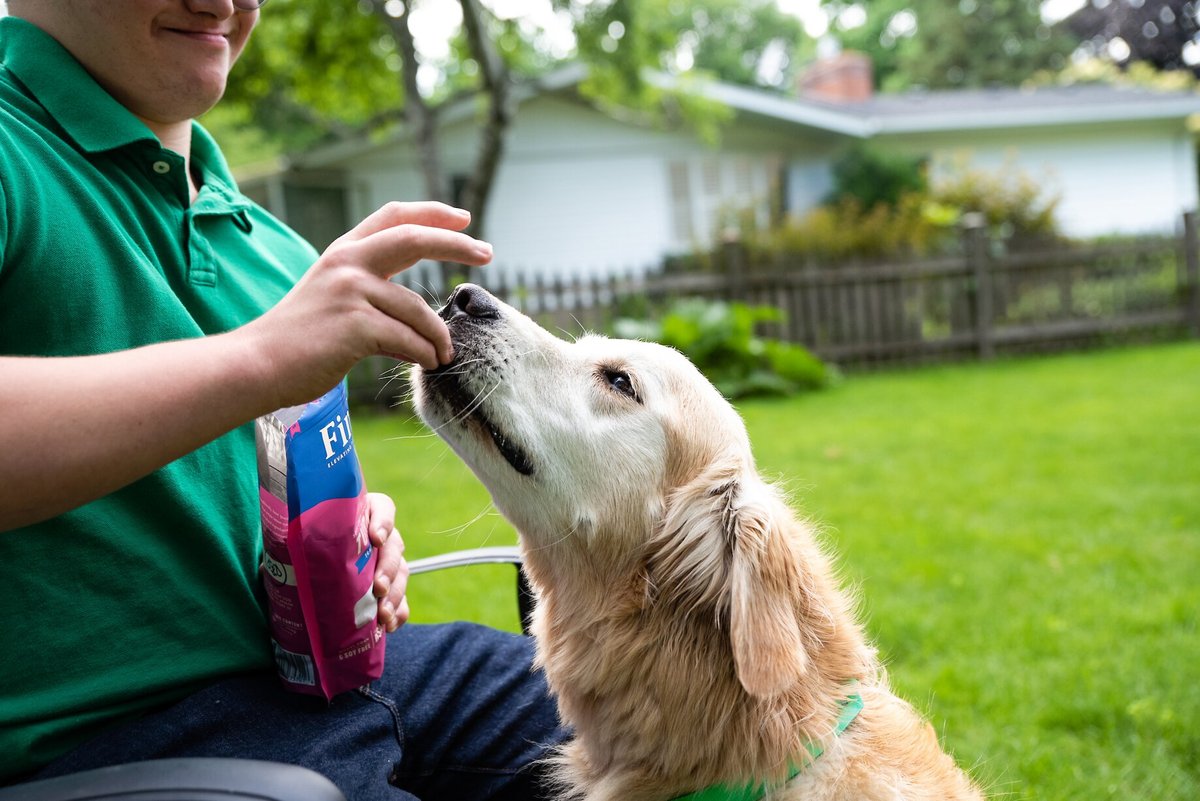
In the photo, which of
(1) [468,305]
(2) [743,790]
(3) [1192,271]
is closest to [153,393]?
(1) [468,305]

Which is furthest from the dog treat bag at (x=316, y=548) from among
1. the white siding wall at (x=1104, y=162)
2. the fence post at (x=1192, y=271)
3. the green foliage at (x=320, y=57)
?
the white siding wall at (x=1104, y=162)

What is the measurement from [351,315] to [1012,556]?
4557mm

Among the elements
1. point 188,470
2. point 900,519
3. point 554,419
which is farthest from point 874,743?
point 900,519

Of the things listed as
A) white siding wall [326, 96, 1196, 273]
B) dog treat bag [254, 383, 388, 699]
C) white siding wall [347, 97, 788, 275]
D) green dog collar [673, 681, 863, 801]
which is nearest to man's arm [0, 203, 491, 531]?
dog treat bag [254, 383, 388, 699]

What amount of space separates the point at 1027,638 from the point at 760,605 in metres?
2.72

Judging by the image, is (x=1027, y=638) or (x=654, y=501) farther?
(x=1027, y=638)

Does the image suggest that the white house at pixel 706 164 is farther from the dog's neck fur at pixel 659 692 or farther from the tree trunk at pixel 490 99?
A: the dog's neck fur at pixel 659 692

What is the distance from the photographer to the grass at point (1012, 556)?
312 cm

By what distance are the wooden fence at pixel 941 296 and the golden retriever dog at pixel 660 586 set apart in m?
8.85

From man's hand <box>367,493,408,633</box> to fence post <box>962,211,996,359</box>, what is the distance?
1233 cm

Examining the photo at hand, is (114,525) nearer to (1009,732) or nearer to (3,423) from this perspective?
(3,423)

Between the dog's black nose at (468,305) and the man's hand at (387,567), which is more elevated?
the dog's black nose at (468,305)

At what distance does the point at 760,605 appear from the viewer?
1.74 metres

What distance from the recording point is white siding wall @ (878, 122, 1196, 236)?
76.7 feet
